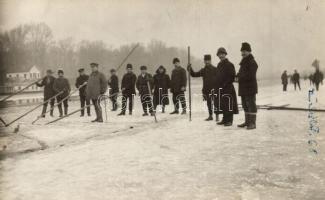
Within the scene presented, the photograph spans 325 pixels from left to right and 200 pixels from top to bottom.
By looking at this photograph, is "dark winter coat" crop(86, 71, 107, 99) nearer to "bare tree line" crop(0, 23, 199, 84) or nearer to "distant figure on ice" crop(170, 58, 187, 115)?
"bare tree line" crop(0, 23, 199, 84)

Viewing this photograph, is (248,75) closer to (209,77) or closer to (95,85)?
(209,77)

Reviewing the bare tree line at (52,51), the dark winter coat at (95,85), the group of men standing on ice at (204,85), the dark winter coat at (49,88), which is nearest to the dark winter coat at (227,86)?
the group of men standing on ice at (204,85)

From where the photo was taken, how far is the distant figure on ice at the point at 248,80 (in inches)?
273

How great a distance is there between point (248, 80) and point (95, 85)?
4080 mm

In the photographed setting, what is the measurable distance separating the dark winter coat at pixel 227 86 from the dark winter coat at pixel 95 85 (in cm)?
330

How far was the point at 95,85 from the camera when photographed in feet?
30.9

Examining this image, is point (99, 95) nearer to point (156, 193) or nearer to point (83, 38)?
point (83, 38)

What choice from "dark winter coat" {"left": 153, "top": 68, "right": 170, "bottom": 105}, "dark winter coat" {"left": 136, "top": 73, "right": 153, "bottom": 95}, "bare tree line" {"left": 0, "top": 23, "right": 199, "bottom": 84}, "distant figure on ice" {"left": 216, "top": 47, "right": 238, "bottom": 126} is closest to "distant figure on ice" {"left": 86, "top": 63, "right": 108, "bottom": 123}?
"bare tree line" {"left": 0, "top": 23, "right": 199, "bottom": 84}

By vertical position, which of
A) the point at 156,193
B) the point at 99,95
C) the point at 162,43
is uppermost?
the point at 162,43

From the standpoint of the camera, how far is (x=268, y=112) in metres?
9.45

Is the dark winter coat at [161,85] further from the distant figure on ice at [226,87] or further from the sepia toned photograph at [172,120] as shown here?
the distant figure on ice at [226,87]

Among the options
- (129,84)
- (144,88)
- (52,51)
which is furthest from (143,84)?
(52,51)

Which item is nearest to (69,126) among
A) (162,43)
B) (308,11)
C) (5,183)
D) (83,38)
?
(83,38)

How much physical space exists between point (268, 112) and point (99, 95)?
4276 millimetres
